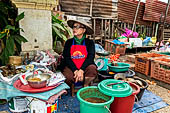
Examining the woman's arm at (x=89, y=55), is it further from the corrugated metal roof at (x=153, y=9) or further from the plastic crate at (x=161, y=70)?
the corrugated metal roof at (x=153, y=9)

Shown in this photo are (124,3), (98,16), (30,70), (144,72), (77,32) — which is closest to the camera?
(30,70)

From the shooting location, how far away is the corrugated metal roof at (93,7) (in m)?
7.09

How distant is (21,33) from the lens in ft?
10.1

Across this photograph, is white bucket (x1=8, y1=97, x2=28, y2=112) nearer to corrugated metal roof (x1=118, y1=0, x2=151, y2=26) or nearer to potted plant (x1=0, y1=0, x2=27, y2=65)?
potted plant (x1=0, y1=0, x2=27, y2=65)

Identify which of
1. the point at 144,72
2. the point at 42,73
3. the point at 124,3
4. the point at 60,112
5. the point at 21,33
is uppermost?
the point at 124,3

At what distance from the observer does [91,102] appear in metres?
2.11

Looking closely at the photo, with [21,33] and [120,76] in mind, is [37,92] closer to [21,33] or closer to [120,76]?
[21,33]

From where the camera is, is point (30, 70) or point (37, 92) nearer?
point (37, 92)

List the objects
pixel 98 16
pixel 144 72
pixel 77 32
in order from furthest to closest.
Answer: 1. pixel 98 16
2. pixel 144 72
3. pixel 77 32

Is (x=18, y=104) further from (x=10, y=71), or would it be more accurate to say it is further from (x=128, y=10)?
(x=128, y=10)

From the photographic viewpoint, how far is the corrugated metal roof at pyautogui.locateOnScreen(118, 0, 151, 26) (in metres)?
8.77

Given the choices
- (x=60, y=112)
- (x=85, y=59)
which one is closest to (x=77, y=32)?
(x=85, y=59)

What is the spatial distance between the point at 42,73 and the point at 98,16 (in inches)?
263

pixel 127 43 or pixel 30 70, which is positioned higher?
pixel 127 43
